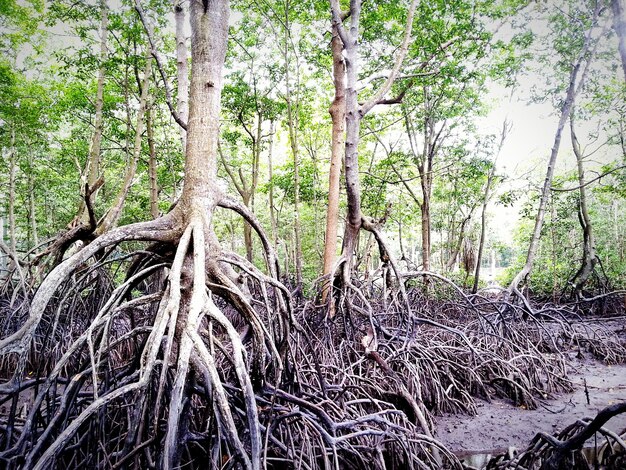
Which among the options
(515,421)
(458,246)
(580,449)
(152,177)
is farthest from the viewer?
(458,246)

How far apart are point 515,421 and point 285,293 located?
3.54m

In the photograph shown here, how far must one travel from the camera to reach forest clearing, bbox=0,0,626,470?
1.73 metres

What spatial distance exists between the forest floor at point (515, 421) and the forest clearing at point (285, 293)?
0.03 m

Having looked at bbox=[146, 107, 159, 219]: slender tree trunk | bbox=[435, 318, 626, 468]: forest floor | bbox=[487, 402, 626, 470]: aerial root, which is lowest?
bbox=[435, 318, 626, 468]: forest floor

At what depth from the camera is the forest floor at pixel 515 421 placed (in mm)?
3473

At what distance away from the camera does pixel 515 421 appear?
3.94 metres

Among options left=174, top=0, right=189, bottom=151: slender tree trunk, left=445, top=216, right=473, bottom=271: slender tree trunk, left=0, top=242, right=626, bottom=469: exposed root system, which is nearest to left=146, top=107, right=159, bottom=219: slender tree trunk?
left=0, top=242, right=626, bottom=469: exposed root system

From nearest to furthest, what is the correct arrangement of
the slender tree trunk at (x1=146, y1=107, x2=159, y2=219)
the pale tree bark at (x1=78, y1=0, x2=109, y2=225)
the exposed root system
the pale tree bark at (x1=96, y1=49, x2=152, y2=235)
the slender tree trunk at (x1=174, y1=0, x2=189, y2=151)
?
the exposed root system
the slender tree trunk at (x1=174, y1=0, x2=189, y2=151)
the pale tree bark at (x1=96, y1=49, x2=152, y2=235)
the pale tree bark at (x1=78, y1=0, x2=109, y2=225)
the slender tree trunk at (x1=146, y1=107, x2=159, y2=219)

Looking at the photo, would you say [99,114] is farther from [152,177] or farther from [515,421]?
[515,421]

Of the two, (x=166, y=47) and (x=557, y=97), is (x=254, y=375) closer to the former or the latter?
(x=166, y=47)

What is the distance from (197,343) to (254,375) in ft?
2.48

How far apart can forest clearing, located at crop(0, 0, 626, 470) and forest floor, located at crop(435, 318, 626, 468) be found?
32 millimetres

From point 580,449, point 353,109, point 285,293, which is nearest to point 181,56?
point 353,109

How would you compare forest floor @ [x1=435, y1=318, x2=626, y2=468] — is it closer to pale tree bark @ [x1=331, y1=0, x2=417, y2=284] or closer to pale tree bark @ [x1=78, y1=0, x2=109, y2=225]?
pale tree bark @ [x1=331, y1=0, x2=417, y2=284]
